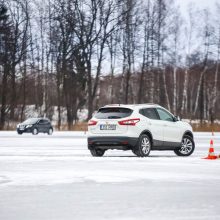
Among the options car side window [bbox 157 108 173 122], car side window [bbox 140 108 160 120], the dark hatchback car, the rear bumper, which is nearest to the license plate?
the rear bumper

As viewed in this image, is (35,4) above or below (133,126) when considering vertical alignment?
above

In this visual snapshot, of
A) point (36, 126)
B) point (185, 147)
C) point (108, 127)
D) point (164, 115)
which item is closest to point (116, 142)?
point (108, 127)

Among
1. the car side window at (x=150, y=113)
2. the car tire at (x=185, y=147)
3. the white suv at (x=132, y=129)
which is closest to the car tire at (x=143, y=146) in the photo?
the white suv at (x=132, y=129)

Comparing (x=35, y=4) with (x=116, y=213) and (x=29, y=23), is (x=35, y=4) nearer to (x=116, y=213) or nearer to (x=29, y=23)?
(x=29, y=23)

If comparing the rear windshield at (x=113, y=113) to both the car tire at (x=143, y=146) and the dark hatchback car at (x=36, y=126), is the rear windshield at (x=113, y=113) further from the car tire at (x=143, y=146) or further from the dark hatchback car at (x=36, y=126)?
the dark hatchback car at (x=36, y=126)

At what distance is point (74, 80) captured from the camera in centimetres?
7462

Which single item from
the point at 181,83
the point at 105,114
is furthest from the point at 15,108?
the point at 105,114

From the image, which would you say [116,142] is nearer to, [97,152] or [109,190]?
[97,152]

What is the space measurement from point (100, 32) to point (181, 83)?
1964 inches

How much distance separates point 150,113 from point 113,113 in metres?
1.32

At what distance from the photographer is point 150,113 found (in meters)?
22.4

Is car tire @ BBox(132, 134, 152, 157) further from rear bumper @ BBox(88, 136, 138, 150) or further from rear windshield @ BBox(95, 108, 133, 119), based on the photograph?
rear windshield @ BBox(95, 108, 133, 119)

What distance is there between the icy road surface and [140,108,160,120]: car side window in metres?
3.30

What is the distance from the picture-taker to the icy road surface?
370 inches
